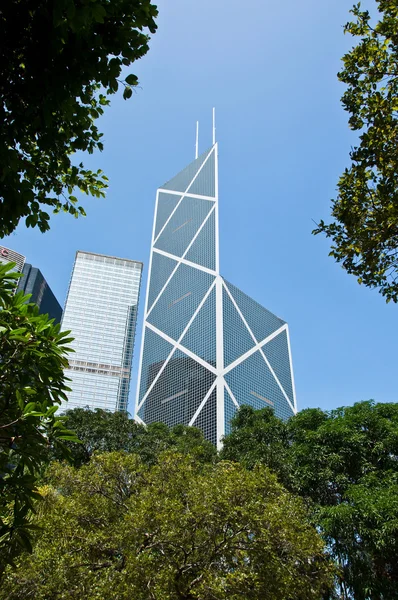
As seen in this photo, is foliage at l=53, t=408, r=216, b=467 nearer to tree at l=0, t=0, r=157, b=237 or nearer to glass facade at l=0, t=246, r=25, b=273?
tree at l=0, t=0, r=157, b=237

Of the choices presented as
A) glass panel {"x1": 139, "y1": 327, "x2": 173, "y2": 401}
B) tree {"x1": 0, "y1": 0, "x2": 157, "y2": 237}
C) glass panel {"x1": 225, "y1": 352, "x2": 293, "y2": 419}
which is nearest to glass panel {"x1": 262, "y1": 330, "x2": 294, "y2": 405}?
glass panel {"x1": 225, "y1": 352, "x2": 293, "y2": 419}

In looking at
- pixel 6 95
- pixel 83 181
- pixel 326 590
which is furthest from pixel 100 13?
pixel 326 590

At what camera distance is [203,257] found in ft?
224

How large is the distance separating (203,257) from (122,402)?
32801mm

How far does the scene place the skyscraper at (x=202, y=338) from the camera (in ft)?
184

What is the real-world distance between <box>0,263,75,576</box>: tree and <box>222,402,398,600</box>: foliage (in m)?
10.3

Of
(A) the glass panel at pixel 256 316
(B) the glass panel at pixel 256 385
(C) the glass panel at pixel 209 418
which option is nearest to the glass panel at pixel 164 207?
(A) the glass panel at pixel 256 316

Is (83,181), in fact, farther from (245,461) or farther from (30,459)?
(245,461)

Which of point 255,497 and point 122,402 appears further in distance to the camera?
point 122,402

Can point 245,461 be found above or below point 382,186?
below

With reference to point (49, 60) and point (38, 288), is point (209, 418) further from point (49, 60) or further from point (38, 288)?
point (49, 60)

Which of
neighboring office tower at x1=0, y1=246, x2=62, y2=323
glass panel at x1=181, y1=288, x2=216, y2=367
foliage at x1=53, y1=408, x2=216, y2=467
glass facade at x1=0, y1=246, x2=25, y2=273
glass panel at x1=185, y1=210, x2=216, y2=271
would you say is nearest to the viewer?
foliage at x1=53, y1=408, x2=216, y2=467

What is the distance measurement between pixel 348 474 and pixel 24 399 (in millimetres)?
13439

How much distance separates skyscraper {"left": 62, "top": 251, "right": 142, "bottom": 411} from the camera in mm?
80688
